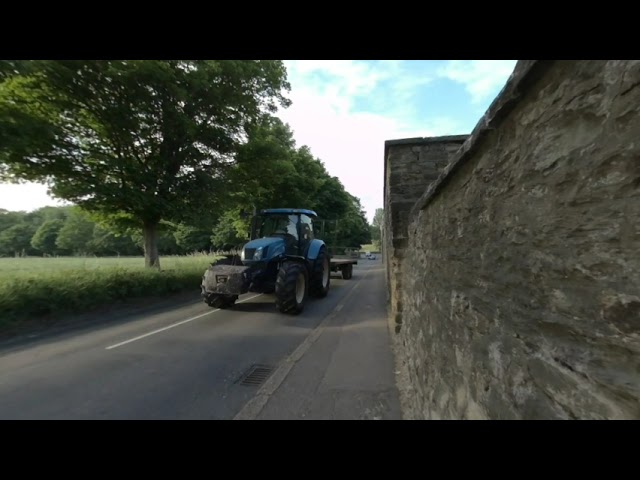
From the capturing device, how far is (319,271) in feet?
29.0

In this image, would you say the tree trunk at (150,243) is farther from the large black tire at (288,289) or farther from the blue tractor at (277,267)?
the large black tire at (288,289)

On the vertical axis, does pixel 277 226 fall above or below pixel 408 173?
below

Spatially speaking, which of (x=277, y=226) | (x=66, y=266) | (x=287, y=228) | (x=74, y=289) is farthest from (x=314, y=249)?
(x=66, y=266)

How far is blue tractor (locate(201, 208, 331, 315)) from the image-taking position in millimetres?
6824

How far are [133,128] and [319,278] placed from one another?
264 inches

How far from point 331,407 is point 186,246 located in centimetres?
3855

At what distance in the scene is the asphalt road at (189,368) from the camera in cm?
300

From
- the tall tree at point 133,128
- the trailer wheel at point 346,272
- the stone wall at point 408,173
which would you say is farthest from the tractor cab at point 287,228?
the trailer wheel at point 346,272

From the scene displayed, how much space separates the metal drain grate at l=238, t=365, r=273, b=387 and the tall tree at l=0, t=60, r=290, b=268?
6.25 m

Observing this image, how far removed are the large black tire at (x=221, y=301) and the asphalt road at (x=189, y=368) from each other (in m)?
0.92

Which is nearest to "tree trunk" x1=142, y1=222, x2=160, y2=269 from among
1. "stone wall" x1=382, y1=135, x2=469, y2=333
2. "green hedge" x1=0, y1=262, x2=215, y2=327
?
"green hedge" x1=0, y1=262, x2=215, y2=327

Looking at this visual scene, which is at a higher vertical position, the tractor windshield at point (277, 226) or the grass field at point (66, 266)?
the tractor windshield at point (277, 226)

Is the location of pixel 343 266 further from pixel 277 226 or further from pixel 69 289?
pixel 69 289

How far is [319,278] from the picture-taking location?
8922mm
